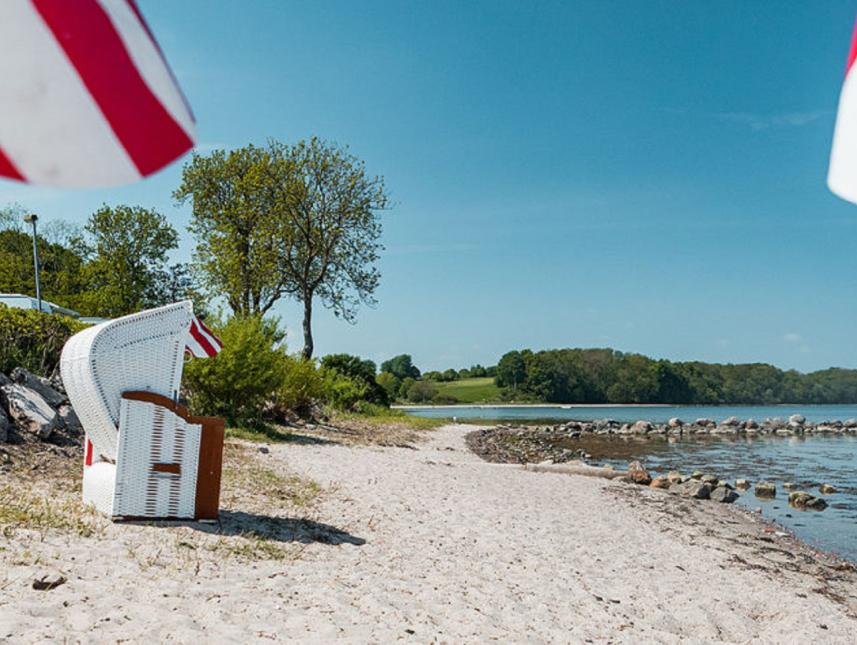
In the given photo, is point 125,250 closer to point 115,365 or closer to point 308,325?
point 308,325

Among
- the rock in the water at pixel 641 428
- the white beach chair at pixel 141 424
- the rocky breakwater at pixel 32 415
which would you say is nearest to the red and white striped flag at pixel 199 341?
the white beach chair at pixel 141 424

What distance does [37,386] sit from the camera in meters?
11.3

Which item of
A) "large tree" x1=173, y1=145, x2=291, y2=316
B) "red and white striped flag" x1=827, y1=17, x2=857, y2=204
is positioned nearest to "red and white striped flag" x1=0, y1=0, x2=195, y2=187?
"red and white striped flag" x1=827, y1=17, x2=857, y2=204

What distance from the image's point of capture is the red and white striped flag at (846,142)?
81 centimetres

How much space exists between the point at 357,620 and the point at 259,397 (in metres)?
12.9

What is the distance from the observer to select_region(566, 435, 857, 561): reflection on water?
13.2 m

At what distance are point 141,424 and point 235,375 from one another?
957cm

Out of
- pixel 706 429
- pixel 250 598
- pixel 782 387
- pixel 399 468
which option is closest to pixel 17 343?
pixel 399 468

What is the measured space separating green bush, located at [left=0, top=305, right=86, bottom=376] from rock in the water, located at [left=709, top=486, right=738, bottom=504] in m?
13.4

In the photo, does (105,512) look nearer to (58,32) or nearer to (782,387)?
(58,32)

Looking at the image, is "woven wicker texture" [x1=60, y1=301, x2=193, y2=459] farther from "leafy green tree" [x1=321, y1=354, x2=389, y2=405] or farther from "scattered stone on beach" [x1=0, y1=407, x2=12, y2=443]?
"leafy green tree" [x1=321, y1=354, x2=389, y2=405]

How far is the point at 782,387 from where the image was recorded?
108m

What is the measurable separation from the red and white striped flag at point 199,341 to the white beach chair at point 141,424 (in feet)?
1.15

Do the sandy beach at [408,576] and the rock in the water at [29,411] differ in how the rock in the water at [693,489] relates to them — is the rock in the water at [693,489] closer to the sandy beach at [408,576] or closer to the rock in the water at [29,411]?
the sandy beach at [408,576]
